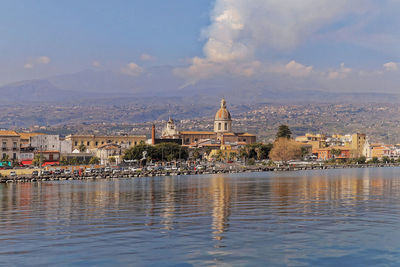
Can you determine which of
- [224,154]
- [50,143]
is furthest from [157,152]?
[50,143]

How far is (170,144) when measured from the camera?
12388 cm

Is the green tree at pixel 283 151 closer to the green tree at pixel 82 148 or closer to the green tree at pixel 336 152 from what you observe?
the green tree at pixel 336 152

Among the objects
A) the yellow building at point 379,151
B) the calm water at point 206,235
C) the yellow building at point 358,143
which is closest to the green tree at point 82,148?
the yellow building at point 358,143

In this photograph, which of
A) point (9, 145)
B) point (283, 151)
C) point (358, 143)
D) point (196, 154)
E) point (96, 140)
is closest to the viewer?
point (9, 145)

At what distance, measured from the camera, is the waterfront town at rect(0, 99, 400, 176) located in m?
112

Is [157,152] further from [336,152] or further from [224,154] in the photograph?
[336,152]

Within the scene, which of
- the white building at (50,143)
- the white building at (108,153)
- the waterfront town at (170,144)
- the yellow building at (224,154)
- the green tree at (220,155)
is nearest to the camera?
the waterfront town at (170,144)

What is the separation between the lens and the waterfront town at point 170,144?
112250mm

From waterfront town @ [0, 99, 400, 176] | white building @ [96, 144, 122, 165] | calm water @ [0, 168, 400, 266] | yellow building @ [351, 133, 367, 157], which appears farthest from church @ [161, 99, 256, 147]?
calm water @ [0, 168, 400, 266]

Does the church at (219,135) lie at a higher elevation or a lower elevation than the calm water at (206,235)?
higher

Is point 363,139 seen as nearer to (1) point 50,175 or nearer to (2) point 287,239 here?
(1) point 50,175

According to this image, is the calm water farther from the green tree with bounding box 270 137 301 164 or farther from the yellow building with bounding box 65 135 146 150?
the yellow building with bounding box 65 135 146 150

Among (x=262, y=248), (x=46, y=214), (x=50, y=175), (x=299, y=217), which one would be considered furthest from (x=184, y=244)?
(x=50, y=175)

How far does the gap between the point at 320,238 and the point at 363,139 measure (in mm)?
164175
